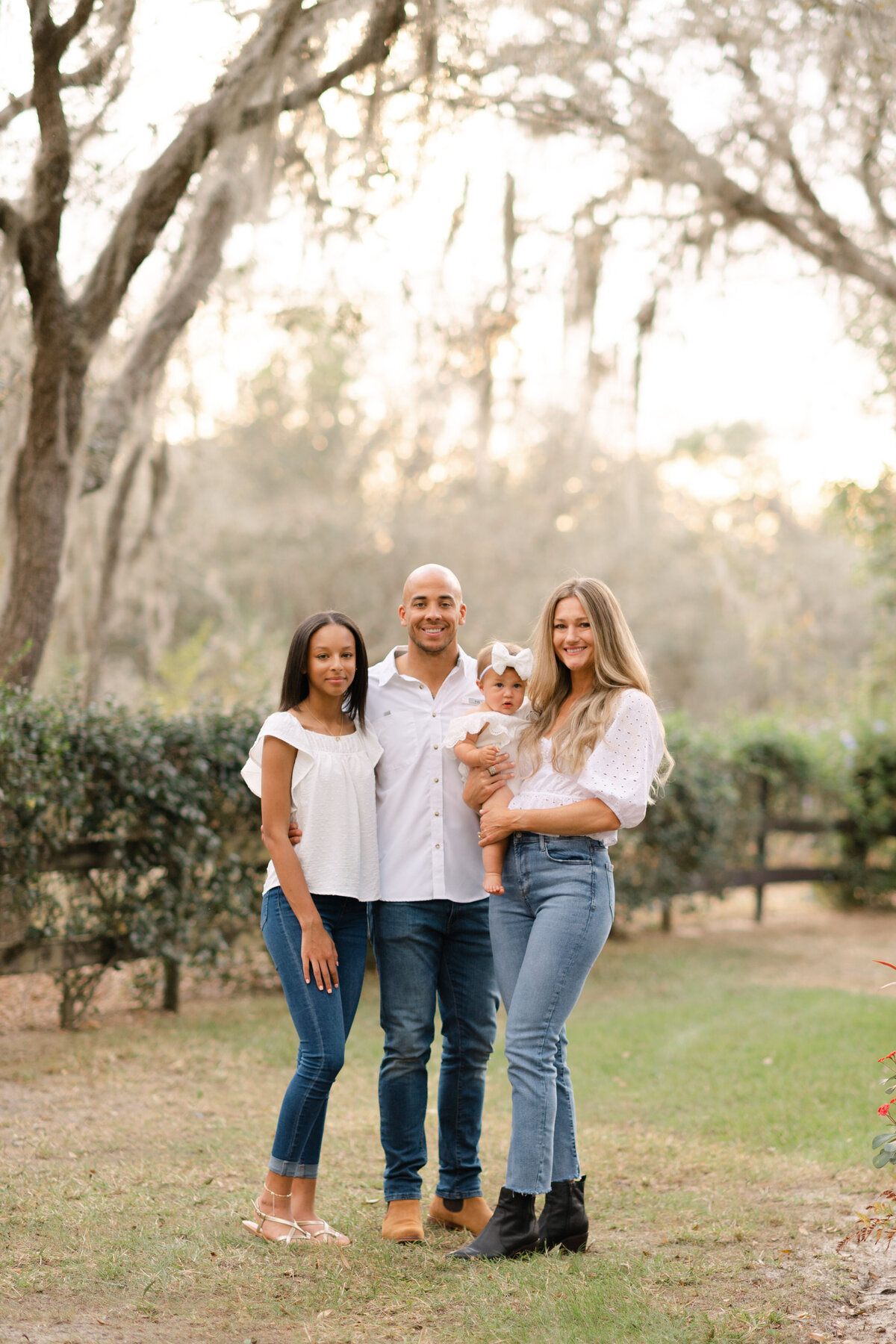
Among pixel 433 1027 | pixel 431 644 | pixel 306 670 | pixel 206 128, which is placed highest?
pixel 206 128

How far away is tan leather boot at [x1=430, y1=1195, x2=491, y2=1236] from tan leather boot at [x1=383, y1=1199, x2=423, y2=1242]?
124 millimetres

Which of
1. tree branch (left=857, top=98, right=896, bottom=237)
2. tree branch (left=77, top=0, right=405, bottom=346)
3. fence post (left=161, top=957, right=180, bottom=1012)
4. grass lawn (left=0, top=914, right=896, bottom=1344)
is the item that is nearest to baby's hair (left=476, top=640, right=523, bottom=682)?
grass lawn (left=0, top=914, right=896, bottom=1344)

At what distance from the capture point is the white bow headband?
3322 mm

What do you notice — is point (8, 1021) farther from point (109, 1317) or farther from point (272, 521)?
point (272, 521)

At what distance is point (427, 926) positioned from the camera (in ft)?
11.0

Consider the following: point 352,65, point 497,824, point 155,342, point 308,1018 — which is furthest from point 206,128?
point 308,1018

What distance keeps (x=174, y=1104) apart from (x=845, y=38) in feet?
22.3

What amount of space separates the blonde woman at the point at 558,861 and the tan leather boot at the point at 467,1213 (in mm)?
272

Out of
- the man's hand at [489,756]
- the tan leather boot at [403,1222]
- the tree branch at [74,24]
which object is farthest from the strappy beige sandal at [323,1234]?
the tree branch at [74,24]

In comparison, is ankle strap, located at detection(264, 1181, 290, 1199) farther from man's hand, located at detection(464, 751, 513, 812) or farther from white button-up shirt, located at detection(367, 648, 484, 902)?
man's hand, located at detection(464, 751, 513, 812)

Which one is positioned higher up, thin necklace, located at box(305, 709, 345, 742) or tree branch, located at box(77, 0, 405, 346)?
tree branch, located at box(77, 0, 405, 346)

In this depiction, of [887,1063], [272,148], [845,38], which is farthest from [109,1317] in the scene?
[845,38]

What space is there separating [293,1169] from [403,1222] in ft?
1.18

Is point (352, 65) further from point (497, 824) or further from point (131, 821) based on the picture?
point (497, 824)
